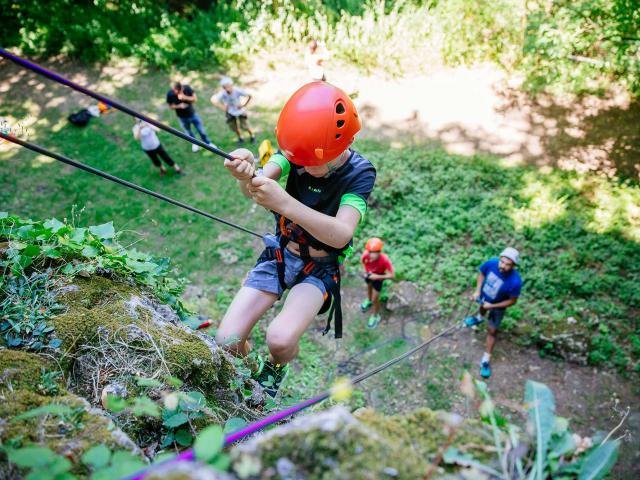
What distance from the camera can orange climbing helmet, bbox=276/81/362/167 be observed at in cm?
253

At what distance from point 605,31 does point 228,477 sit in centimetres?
793

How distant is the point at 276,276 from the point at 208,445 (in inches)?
85.0

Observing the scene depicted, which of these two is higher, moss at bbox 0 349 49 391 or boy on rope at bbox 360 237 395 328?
moss at bbox 0 349 49 391

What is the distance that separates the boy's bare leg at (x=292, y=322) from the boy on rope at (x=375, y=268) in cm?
274

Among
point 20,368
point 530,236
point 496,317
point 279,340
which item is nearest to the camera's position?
point 20,368

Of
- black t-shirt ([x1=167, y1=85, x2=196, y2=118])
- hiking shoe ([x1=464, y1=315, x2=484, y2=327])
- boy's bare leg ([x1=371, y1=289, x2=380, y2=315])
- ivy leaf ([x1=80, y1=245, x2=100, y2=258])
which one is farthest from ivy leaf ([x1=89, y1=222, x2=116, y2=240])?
black t-shirt ([x1=167, y1=85, x2=196, y2=118])

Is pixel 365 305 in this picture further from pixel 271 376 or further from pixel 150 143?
pixel 150 143

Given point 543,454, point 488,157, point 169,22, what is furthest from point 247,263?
point 169,22

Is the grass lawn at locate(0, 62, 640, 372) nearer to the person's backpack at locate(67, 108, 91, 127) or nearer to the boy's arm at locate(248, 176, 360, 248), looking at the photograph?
the person's backpack at locate(67, 108, 91, 127)

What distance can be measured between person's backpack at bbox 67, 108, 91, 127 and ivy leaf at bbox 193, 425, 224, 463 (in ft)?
34.4

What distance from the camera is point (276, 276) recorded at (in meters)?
3.09

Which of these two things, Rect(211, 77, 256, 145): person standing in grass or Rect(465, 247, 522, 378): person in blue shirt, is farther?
Rect(211, 77, 256, 145): person standing in grass

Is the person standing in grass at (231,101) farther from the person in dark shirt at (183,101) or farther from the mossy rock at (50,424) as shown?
the mossy rock at (50,424)

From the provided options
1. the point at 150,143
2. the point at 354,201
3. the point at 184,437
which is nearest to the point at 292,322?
the point at 354,201
